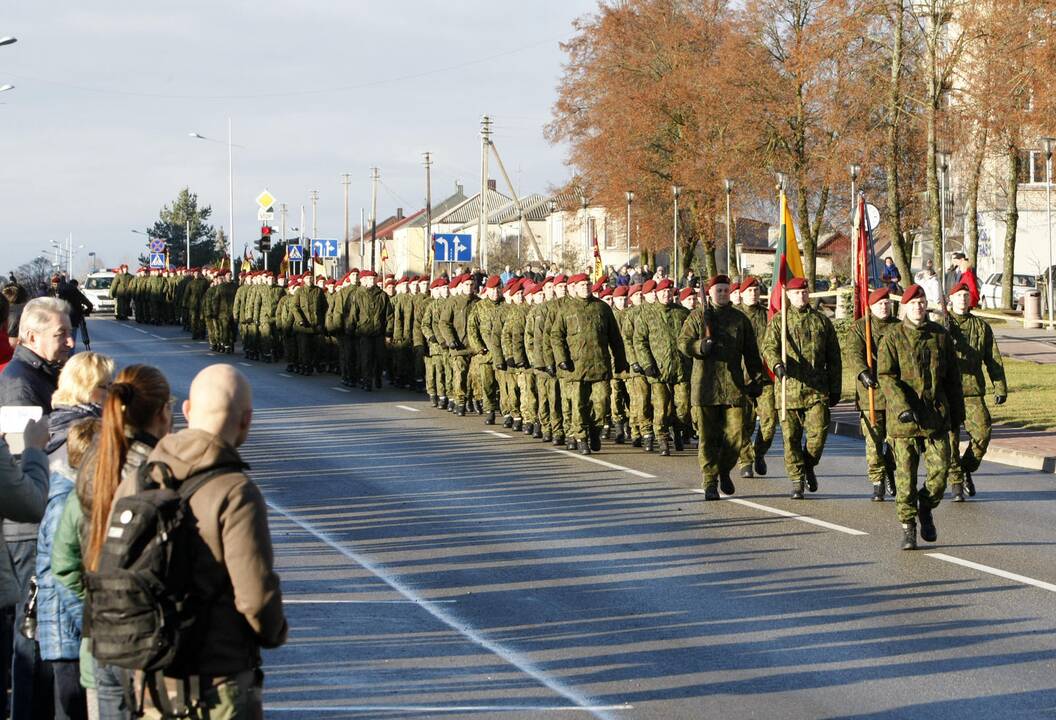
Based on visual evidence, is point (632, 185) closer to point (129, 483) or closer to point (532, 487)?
point (532, 487)

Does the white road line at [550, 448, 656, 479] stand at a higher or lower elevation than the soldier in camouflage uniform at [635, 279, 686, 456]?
lower

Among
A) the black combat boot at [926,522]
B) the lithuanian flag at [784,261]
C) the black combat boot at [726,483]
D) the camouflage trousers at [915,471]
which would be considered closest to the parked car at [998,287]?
the lithuanian flag at [784,261]

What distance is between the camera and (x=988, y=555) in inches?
444

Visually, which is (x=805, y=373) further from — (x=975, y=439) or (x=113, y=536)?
(x=113, y=536)

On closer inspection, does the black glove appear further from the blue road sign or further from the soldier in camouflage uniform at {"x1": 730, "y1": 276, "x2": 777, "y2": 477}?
the blue road sign

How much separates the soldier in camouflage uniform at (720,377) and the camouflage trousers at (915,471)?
259 centimetres

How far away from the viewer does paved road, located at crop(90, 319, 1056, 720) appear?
7473mm

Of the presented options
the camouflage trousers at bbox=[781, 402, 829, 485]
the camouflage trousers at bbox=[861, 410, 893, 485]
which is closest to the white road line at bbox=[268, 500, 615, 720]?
Answer: the camouflage trousers at bbox=[781, 402, 829, 485]

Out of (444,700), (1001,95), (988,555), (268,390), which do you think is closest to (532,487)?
(988,555)

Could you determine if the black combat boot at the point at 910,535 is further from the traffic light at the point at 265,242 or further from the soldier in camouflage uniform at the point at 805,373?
the traffic light at the point at 265,242

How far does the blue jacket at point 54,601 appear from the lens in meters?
5.81

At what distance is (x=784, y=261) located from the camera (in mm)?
16359

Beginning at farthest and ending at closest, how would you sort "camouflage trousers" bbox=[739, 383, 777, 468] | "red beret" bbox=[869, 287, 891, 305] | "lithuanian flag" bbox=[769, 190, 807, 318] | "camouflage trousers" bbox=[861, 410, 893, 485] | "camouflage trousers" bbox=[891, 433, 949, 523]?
"lithuanian flag" bbox=[769, 190, 807, 318], "camouflage trousers" bbox=[739, 383, 777, 468], "camouflage trousers" bbox=[861, 410, 893, 485], "red beret" bbox=[869, 287, 891, 305], "camouflage trousers" bbox=[891, 433, 949, 523]

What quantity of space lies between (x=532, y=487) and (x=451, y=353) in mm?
8509
